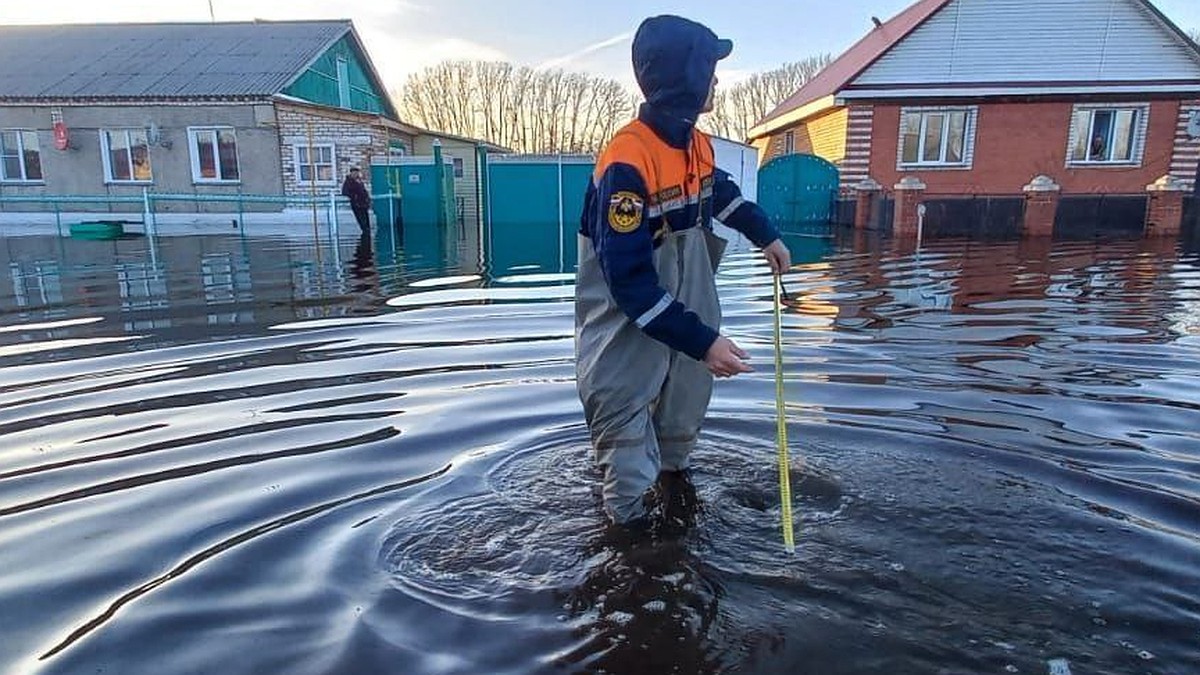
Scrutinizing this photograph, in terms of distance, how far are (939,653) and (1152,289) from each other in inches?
325

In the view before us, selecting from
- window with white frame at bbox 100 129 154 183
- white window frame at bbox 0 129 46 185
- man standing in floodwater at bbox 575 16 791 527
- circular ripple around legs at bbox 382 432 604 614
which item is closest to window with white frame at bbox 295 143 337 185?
window with white frame at bbox 100 129 154 183

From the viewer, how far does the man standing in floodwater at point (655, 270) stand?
2.37 meters

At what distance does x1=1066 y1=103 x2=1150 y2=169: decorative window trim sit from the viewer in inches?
766

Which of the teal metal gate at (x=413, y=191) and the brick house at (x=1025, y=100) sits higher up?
the brick house at (x=1025, y=100)

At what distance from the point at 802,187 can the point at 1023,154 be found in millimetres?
5551

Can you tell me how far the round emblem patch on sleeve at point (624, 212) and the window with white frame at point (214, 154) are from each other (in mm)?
22124

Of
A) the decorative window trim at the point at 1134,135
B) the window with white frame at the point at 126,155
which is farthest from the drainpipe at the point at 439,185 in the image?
the decorative window trim at the point at 1134,135

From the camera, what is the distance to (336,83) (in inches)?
1021

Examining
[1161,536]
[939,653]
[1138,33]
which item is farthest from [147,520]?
[1138,33]

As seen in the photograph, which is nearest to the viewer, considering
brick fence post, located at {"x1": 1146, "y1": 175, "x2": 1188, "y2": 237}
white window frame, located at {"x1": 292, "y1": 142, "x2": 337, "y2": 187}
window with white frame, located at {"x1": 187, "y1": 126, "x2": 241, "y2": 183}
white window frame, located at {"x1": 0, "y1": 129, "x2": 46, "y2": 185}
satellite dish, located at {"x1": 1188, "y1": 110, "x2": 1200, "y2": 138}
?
brick fence post, located at {"x1": 1146, "y1": 175, "x2": 1188, "y2": 237}

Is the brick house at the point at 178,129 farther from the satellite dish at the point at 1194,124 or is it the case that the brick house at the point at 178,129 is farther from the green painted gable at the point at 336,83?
the satellite dish at the point at 1194,124

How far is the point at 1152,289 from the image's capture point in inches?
332

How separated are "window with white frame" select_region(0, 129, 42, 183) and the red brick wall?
75.8ft

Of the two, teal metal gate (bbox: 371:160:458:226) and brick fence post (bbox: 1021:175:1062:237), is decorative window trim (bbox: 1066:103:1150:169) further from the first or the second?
teal metal gate (bbox: 371:160:458:226)
